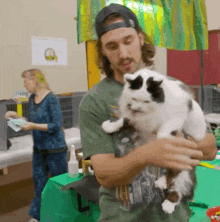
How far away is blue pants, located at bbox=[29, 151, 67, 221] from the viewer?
6.86 ft

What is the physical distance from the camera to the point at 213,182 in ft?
4.79

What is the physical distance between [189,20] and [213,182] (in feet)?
3.06

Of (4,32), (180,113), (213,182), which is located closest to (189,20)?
(213,182)

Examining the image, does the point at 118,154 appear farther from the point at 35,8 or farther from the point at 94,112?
the point at 35,8

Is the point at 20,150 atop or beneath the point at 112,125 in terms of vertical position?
beneath

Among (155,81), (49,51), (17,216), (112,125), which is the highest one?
(49,51)

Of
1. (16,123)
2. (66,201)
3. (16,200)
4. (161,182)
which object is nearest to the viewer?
(161,182)

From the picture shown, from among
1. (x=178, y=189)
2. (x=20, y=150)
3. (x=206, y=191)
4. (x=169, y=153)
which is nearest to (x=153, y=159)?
(x=169, y=153)

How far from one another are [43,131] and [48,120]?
3.9 inches

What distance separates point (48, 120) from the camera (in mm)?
2020

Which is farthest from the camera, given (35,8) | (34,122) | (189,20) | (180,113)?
(35,8)

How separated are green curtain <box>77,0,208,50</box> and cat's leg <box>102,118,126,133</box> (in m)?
0.67

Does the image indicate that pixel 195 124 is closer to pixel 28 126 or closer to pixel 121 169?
pixel 121 169

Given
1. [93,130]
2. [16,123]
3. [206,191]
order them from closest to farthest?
[93,130]
[206,191]
[16,123]
